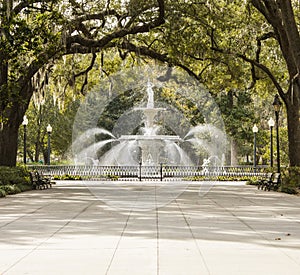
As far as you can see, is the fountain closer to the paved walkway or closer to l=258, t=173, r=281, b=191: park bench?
l=258, t=173, r=281, b=191: park bench

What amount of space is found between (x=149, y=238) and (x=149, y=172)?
27.0 meters

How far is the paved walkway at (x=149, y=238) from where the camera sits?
25.1ft

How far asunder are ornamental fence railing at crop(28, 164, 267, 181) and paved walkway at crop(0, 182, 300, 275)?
63.1 feet

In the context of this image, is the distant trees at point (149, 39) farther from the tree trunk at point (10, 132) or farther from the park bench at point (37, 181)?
the park bench at point (37, 181)

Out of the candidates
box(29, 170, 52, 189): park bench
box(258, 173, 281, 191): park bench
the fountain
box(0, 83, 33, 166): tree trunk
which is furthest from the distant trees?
the fountain

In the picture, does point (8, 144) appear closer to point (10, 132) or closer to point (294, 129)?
point (10, 132)

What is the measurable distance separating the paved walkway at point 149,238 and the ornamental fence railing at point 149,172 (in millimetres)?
19239

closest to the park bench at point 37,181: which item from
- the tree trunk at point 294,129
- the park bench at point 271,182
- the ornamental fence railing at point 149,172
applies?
the ornamental fence railing at point 149,172

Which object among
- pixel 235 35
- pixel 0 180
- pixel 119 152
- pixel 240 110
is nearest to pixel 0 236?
pixel 0 180

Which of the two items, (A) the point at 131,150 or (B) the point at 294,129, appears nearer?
(B) the point at 294,129

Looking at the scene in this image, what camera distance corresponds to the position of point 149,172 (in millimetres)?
37094

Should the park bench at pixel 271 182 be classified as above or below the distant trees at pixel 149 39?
below

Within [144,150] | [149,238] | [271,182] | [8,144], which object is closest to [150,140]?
[144,150]

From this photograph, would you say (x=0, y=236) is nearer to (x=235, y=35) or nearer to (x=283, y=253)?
(x=283, y=253)
